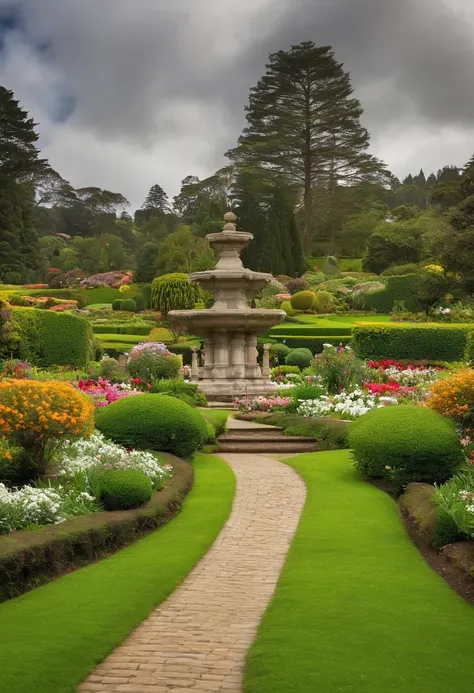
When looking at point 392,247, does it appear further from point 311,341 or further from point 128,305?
point 311,341

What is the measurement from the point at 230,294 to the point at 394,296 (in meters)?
22.5

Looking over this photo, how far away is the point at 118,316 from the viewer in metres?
45.2

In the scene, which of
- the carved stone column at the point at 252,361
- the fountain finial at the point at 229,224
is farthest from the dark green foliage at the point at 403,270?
the carved stone column at the point at 252,361

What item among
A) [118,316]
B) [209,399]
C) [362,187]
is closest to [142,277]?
[118,316]

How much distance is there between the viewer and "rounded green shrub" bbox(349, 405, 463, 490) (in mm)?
10164

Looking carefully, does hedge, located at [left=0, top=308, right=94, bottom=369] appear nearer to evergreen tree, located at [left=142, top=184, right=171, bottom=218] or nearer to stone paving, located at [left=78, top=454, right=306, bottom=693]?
stone paving, located at [left=78, top=454, right=306, bottom=693]

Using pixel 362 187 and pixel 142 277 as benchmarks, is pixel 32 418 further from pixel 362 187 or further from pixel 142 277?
pixel 362 187

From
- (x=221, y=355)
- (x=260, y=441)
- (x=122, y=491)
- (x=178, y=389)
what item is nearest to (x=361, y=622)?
(x=122, y=491)

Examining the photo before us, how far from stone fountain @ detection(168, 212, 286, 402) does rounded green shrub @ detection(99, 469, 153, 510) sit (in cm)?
1155

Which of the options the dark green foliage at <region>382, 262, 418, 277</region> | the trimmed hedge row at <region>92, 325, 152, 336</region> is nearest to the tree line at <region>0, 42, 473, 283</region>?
the dark green foliage at <region>382, 262, 418, 277</region>

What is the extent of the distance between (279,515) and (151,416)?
337 cm

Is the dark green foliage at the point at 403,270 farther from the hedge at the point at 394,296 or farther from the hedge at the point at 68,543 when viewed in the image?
the hedge at the point at 68,543

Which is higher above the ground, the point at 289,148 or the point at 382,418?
the point at 289,148

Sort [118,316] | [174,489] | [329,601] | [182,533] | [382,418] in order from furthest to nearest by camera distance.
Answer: [118,316] < [382,418] < [174,489] < [182,533] < [329,601]
